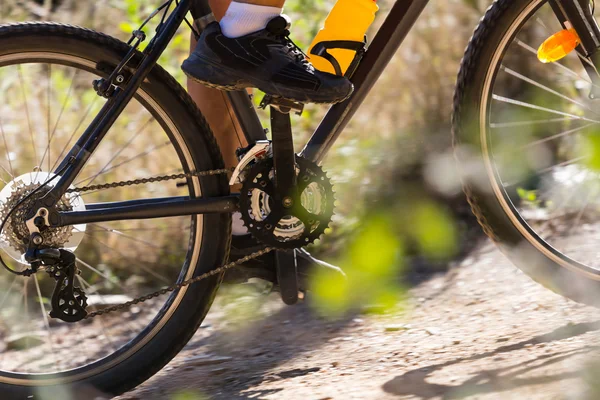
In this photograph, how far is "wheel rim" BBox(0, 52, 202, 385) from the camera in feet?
8.69

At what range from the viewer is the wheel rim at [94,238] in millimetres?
2648

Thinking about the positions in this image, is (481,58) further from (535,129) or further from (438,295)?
(535,129)

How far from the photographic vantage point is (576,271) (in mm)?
2928

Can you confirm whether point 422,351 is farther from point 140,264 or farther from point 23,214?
point 140,264

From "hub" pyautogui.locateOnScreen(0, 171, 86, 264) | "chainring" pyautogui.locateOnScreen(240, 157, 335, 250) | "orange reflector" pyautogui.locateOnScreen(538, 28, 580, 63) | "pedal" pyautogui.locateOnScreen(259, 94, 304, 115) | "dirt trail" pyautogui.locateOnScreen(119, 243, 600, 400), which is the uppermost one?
"orange reflector" pyautogui.locateOnScreen(538, 28, 580, 63)

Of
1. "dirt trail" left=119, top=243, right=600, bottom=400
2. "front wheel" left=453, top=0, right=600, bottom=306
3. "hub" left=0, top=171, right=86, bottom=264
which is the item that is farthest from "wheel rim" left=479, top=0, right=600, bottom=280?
"hub" left=0, top=171, right=86, bottom=264

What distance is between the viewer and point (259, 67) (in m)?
2.46

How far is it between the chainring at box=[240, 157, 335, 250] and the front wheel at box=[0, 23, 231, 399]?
0.09 meters

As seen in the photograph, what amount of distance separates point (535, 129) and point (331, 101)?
209 cm

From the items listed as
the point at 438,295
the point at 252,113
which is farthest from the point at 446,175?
the point at 252,113

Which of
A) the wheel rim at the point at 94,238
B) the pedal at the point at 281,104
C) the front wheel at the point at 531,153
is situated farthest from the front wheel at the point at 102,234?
the front wheel at the point at 531,153

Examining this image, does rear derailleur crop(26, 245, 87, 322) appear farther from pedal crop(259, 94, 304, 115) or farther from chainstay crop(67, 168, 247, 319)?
pedal crop(259, 94, 304, 115)

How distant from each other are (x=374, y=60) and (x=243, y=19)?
18.5 inches

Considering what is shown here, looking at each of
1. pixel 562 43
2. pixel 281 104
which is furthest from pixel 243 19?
pixel 562 43
